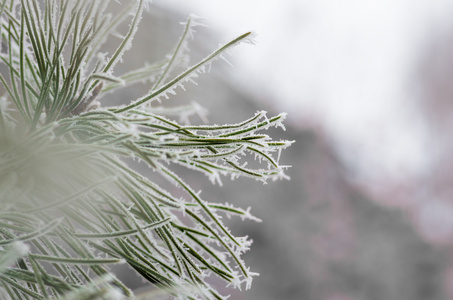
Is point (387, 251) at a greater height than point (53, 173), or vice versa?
point (387, 251)

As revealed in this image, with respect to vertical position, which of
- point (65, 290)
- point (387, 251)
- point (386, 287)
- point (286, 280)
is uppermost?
point (387, 251)

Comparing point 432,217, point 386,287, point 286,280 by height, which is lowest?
point 286,280

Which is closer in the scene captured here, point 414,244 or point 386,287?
point 386,287

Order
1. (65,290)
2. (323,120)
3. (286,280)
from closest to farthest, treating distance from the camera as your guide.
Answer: (65,290) < (286,280) < (323,120)

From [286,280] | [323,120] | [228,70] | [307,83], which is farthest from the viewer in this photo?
[307,83]

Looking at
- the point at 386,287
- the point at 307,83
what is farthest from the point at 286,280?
the point at 307,83

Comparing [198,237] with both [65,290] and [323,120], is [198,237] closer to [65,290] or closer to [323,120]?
[65,290]

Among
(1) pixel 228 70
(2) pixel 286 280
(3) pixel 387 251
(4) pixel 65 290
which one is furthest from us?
(1) pixel 228 70

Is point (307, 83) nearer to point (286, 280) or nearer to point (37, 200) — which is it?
point (286, 280)

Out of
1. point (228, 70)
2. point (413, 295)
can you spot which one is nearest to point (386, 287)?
point (413, 295)
